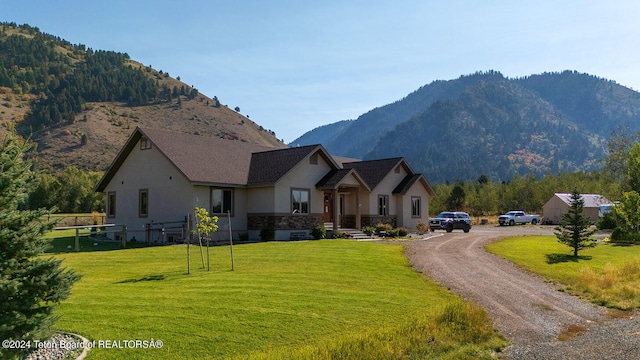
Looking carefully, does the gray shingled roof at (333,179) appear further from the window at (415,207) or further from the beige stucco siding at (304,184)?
the window at (415,207)

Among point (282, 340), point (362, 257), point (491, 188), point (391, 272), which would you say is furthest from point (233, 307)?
point (491, 188)

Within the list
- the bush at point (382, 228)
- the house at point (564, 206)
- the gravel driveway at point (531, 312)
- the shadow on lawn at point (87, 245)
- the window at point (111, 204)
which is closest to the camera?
the gravel driveway at point (531, 312)

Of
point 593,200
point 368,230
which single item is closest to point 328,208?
point 368,230

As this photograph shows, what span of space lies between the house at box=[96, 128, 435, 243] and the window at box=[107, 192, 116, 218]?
0.07 meters

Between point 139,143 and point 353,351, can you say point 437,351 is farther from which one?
point 139,143

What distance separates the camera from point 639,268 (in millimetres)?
20859

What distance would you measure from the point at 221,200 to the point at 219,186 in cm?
94

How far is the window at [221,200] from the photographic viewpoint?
98.7 feet

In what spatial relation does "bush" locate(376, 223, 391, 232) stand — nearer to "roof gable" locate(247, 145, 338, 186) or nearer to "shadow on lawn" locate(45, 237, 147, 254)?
"roof gable" locate(247, 145, 338, 186)

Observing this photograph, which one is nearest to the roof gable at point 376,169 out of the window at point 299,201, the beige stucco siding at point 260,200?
the window at point 299,201

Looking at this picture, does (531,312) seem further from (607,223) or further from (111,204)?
(607,223)

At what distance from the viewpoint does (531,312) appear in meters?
14.5

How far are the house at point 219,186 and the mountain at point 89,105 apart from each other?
63.8 meters

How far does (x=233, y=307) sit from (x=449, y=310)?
214 inches
